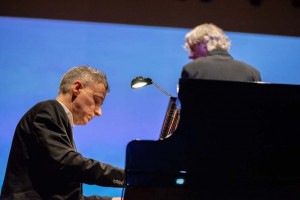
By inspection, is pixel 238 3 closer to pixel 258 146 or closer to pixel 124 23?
pixel 124 23

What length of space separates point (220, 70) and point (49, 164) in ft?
4.08

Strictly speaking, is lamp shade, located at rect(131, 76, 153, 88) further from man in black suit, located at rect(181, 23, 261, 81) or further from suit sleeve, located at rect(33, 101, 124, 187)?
suit sleeve, located at rect(33, 101, 124, 187)

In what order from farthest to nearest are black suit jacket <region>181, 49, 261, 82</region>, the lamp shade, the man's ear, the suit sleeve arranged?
the lamp shade
black suit jacket <region>181, 49, 261, 82</region>
the man's ear
the suit sleeve

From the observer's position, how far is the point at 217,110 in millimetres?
1483

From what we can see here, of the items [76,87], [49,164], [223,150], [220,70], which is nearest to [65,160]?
[49,164]

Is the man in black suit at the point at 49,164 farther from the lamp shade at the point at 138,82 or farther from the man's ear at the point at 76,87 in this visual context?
the lamp shade at the point at 138,82

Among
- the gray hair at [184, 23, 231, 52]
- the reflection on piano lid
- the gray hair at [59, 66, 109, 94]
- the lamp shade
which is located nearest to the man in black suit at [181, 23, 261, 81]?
the gray hair at [184, 23, 231, 52]

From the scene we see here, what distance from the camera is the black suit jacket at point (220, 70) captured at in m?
2.45

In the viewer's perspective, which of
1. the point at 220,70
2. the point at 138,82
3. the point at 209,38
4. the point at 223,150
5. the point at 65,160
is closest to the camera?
the point at 223,150

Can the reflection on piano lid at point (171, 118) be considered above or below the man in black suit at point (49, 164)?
above

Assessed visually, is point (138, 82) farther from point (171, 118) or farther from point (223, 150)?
point (223, 150)

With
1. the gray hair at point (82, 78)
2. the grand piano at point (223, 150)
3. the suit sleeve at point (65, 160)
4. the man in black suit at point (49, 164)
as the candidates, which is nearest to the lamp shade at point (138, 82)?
the gray hair at point (82, 78)

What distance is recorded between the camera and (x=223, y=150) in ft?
4.87

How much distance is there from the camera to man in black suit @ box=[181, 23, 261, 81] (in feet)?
8.05
